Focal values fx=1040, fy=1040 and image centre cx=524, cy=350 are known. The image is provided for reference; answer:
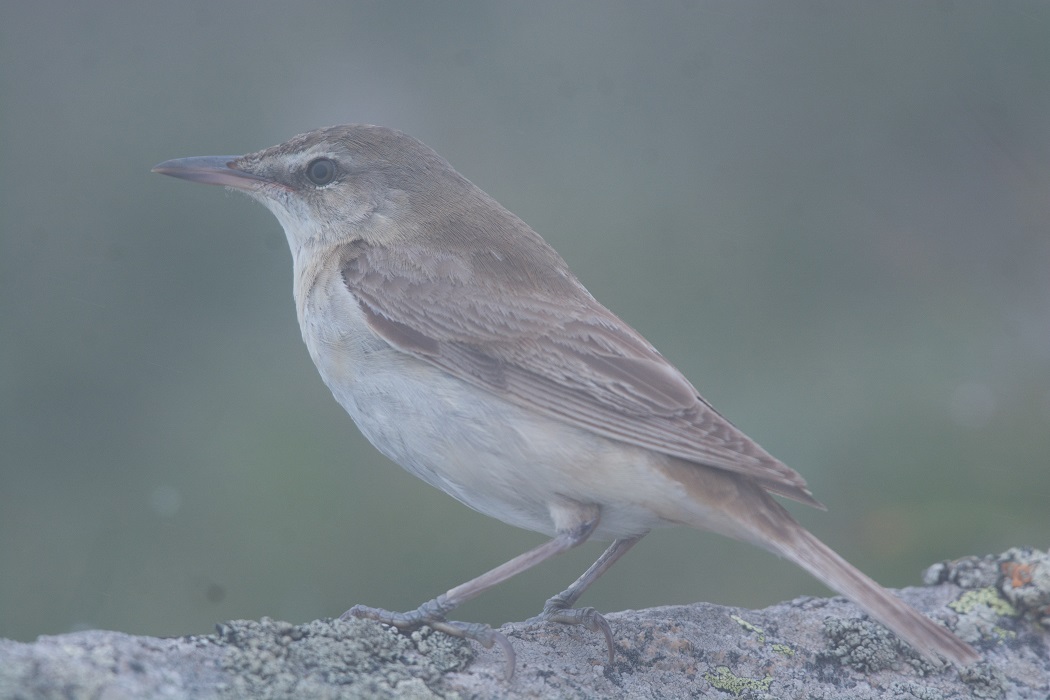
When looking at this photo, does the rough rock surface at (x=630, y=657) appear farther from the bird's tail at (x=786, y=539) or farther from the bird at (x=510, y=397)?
the bird's tail at (x=786, y=539)

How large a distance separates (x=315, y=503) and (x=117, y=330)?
6.92 ft

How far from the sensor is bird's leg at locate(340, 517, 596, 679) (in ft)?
12.5

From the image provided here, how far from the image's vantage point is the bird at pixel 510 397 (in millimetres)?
3932

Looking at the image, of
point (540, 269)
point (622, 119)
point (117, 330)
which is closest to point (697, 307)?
point (622, 119)

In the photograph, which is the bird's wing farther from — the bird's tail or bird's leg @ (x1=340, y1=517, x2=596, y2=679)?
bird's leg @ (x1=340, y1=517, x2=596, y2=679)

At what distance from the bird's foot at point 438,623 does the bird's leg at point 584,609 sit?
1.40ft

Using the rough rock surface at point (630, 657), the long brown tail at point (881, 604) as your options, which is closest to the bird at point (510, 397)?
the long brown tail at point (881, 604)

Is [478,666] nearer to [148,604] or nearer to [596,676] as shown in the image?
[596,676]

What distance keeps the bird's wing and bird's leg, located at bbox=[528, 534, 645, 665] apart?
66 centimetres

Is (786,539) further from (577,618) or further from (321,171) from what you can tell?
(321,171)

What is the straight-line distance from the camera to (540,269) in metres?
4.84

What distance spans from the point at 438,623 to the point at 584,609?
613mm

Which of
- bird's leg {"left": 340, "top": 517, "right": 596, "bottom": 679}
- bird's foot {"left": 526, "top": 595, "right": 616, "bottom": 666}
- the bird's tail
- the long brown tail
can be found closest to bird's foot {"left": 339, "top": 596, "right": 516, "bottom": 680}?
bird's leg {"left": 340, "top": 517, "right": 596, "bottom": 679}

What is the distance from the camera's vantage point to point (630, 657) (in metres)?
4.01
